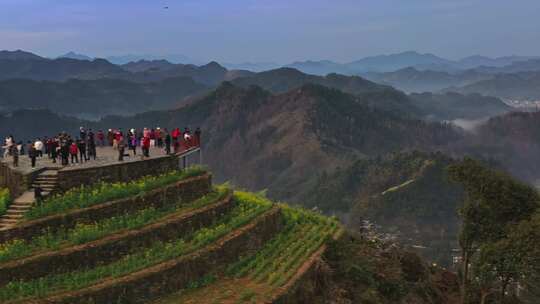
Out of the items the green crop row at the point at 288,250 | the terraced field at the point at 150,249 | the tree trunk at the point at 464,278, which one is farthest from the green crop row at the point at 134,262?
the tree trunk at the point at 464,278

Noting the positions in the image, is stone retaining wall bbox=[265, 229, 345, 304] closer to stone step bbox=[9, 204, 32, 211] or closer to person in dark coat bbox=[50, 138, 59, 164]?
stone step bbox=[9, 204, 32, 211]

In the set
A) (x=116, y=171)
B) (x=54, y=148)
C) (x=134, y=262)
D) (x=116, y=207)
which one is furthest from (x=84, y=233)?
(x=54, y=148)

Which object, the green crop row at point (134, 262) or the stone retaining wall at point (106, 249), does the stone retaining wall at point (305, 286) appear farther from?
the stone retaining wall at point (106, 249)

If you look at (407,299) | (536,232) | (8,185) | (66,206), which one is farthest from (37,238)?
(536,232)

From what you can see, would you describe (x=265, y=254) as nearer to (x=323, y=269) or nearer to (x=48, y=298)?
(x=323, y=269)

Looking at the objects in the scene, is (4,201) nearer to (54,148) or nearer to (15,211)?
(15,211)
